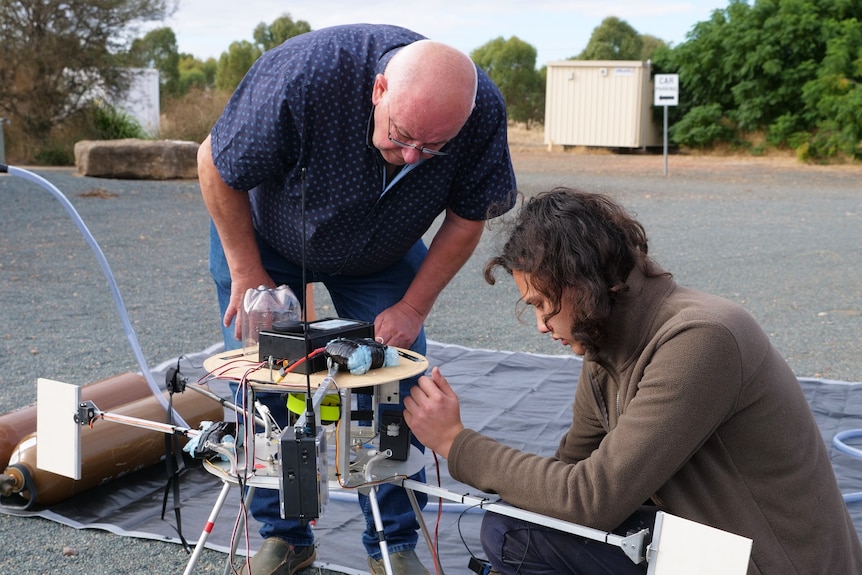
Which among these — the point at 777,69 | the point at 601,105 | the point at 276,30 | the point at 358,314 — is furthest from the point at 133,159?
the point at 276,30

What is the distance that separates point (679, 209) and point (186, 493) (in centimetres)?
901

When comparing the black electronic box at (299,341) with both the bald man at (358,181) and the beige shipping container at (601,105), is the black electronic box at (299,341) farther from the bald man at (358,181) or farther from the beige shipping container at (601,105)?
the beige shipping container at (601,105)

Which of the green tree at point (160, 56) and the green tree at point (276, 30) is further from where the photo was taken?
the green tree at point (276, 30)

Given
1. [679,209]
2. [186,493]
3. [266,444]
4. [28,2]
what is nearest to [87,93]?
[28,2]

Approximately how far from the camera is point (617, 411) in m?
1.79

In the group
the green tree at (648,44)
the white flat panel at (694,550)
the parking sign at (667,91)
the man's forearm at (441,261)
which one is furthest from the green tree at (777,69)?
the white flat panel at (694,550)

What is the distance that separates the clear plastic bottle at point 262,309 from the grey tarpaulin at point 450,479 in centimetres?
52

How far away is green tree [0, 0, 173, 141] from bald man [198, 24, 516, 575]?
13.8 m

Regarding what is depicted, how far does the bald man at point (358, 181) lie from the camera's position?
1975 millimetres

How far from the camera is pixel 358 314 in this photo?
2506 millimetres

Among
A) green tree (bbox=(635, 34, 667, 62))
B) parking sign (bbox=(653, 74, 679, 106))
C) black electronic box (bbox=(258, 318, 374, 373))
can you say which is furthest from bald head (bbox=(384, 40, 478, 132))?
green tree (bbox=(635, 34, 667, 62))

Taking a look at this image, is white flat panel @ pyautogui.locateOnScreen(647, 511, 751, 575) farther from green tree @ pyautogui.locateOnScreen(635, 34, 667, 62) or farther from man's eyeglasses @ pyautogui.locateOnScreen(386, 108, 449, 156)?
green tree @ pyautogui.locateOnScreen(635, 34, 667, 62)

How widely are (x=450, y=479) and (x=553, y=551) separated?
4.56ft

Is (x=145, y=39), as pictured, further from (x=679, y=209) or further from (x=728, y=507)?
(x=728, y=507)
